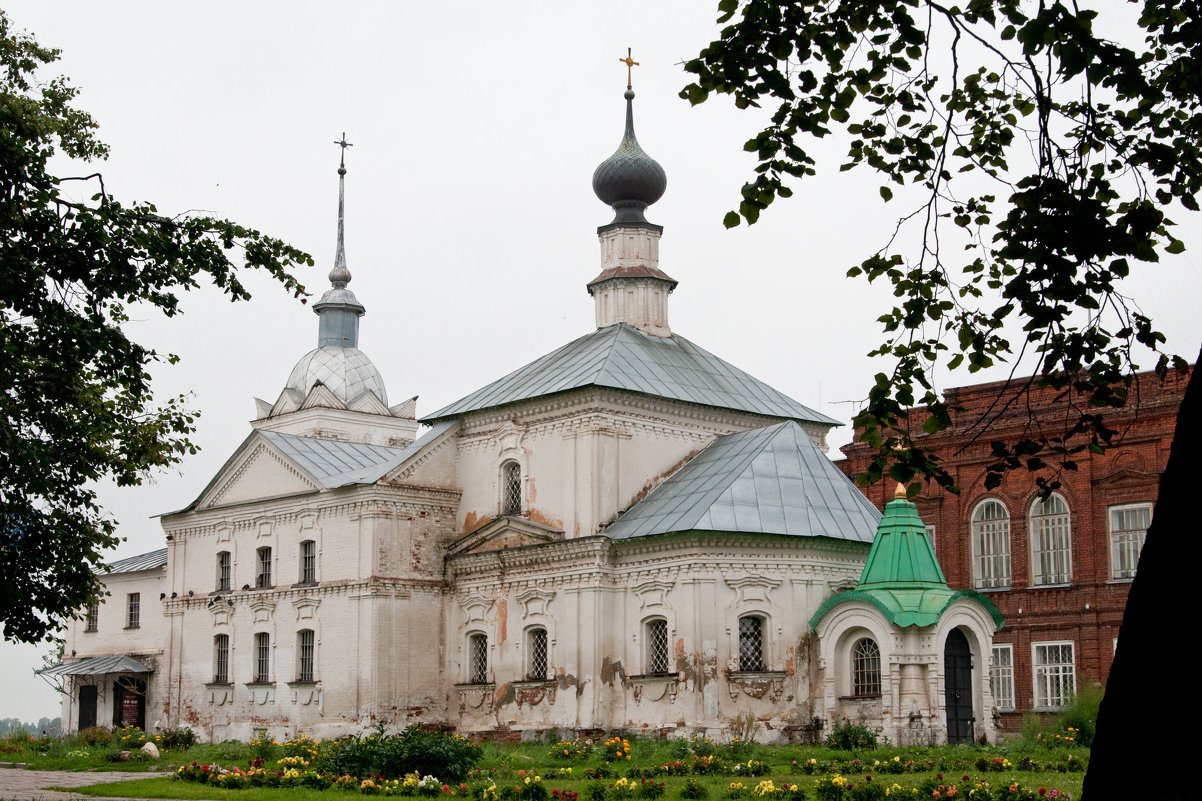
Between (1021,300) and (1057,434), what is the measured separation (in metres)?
21.1

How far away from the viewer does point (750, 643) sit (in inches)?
1001

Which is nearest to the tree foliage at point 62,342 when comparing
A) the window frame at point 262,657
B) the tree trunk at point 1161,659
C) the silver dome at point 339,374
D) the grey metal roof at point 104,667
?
the tree trunk at point 1161,659

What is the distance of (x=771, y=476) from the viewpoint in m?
27.1

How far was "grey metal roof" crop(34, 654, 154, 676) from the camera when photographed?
3559 cm

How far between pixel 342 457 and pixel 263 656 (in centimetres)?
484

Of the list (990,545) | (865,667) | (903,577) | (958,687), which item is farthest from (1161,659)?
(990,545)

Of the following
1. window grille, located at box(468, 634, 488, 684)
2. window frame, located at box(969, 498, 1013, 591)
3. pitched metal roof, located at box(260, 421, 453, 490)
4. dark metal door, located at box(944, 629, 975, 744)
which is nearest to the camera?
dark metal door, located at box(944, 629, 975, 744)

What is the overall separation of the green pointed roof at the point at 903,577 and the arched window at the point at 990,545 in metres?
6.88

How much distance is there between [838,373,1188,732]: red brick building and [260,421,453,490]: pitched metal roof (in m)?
11.4

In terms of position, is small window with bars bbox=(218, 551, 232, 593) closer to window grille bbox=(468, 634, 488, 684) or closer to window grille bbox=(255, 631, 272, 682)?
window grille bbox=(255, 631, 272, 682)

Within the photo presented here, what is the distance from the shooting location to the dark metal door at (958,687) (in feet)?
77.5

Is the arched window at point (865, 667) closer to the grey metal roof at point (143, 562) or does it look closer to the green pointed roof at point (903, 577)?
the green pointed roof at point (903, 577)

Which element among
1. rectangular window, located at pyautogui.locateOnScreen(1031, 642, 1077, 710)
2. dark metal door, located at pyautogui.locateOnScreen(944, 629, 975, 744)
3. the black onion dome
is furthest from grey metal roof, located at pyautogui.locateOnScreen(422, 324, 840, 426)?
dark metal door, located at pyautogui.locateOnScreen(944, 629, 975, 744)

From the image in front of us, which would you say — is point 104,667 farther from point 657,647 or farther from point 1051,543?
point 1051,543
